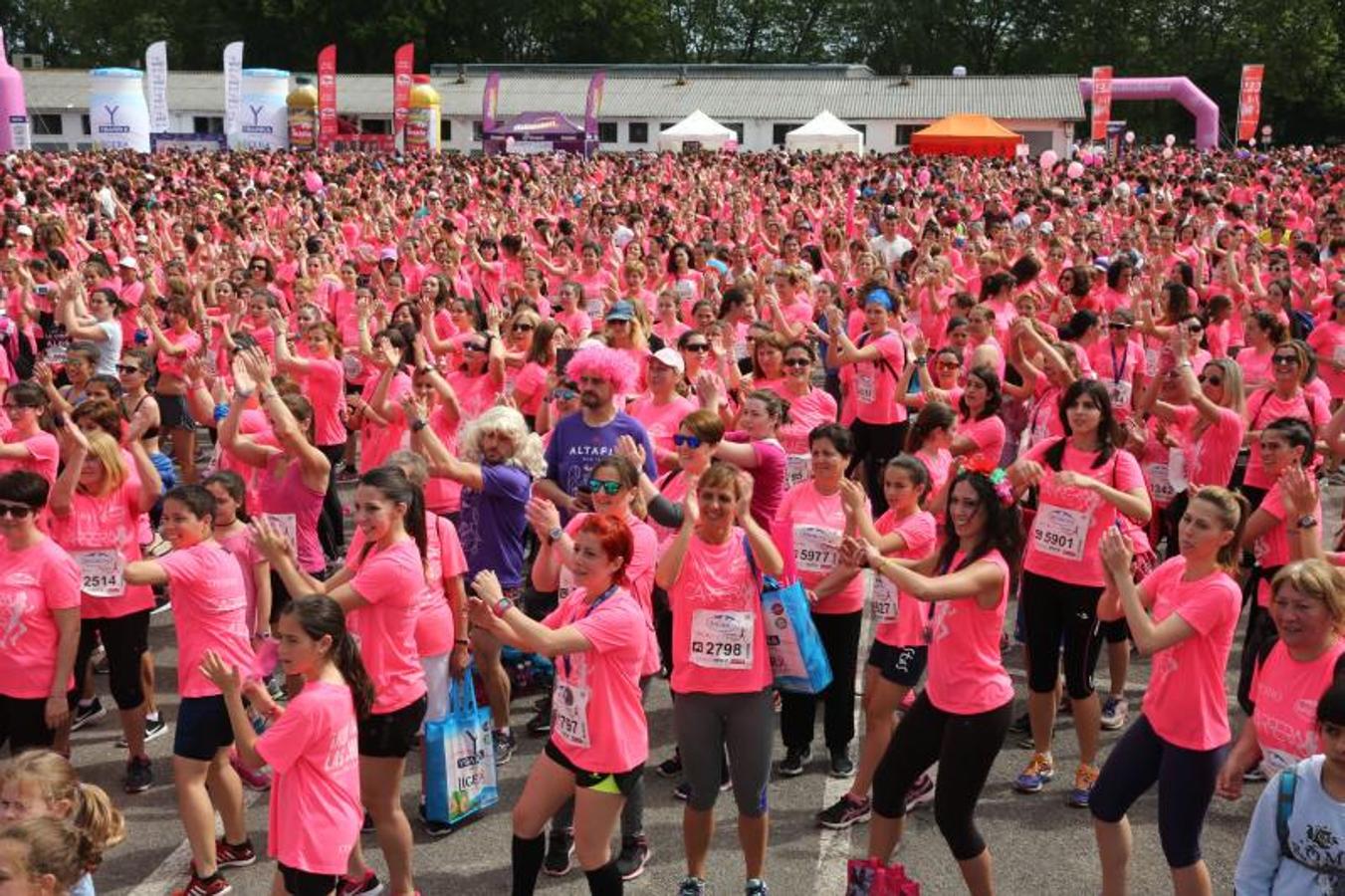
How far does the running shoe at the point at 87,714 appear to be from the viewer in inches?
254

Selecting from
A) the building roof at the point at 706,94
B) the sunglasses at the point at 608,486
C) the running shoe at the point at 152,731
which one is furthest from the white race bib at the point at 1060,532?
the building roof at the point at 706,94

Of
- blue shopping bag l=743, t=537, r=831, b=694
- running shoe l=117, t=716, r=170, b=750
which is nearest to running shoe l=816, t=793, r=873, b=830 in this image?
blue shopping bag l=743, t=537, r=831, b=694

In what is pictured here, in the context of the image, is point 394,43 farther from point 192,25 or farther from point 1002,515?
point 1002,515

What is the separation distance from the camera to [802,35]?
78.7m

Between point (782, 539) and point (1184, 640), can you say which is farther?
point (782, 539)

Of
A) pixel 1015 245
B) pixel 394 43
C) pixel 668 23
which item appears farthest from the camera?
pixel 668 23

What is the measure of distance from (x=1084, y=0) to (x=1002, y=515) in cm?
6834

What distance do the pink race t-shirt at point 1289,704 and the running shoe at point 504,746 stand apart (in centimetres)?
322

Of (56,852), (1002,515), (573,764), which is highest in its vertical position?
(1002,515)

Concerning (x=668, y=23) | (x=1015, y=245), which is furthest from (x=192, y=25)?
(x=1015, y=245)

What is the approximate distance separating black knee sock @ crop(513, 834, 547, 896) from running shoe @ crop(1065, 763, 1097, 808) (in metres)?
2.45

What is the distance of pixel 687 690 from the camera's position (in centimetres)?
469

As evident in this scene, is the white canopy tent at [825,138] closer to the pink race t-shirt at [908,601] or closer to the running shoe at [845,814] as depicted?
the pink race t-shirt at [908,601]

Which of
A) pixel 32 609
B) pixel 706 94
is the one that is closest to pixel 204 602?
pixel 32 609
